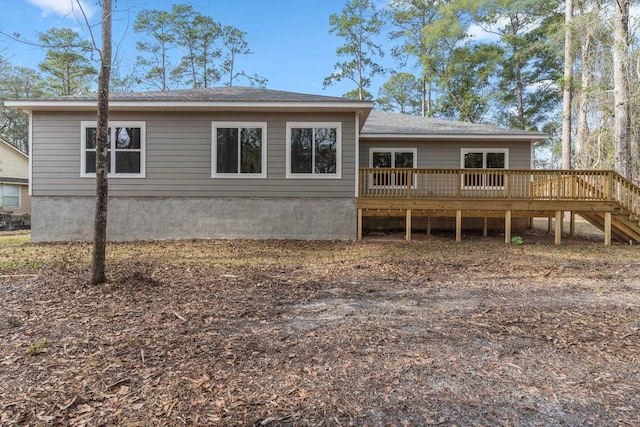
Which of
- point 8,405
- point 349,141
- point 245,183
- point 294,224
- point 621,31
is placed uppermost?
point 621,31

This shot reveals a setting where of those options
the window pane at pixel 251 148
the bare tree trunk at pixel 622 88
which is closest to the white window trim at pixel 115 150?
the window pane at pixel 251 148

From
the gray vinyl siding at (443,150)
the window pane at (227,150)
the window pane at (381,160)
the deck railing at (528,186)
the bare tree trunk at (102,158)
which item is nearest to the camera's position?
the bare tree trunk at (102,158)

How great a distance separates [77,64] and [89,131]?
20526mm

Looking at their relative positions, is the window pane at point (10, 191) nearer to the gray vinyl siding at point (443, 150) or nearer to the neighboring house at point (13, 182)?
the neighboring house at point (13, 182)

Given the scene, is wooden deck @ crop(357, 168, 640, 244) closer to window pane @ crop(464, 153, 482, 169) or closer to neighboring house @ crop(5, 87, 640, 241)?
neighboring house @ crop(5, 87, 640, 241)

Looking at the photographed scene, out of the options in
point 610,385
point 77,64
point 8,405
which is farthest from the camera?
point 77,64

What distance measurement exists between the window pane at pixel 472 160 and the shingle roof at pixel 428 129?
83cm

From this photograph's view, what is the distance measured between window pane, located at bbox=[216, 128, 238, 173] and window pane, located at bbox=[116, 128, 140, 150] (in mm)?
2298

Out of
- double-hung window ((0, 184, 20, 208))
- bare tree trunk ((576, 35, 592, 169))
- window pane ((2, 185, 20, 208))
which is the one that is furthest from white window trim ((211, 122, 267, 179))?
window pane ((2, 185, 20, 208))

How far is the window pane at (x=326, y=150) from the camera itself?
383 inches

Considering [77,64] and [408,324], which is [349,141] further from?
[77,64]

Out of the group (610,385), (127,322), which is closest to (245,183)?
(127,322)

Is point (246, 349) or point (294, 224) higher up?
point (294, 224)

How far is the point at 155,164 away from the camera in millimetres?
9664
